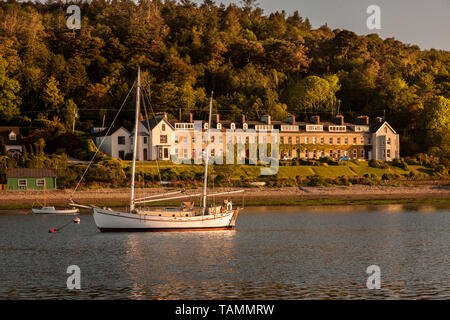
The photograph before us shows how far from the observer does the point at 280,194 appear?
83.1 metres

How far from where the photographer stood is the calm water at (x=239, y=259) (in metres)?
32.8

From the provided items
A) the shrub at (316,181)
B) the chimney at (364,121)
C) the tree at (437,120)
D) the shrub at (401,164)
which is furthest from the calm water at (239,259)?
the chimney at (364,121)

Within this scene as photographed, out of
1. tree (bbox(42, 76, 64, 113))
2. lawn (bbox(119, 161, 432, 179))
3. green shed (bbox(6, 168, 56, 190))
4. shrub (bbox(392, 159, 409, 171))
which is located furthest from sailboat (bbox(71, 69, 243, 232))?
tree (bbox(42, 76, 64, 113))

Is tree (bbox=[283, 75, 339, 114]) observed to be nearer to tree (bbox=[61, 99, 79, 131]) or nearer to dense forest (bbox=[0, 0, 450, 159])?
dense forest (bbox=[0, 0, 450, 159])

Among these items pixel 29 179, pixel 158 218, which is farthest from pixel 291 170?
pixel 158 218

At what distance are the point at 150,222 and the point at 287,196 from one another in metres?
31.6

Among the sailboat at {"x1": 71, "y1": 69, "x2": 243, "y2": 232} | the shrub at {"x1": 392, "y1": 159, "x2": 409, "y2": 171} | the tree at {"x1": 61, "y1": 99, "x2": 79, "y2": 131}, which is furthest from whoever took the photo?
the tree at {"x1": 61, "y1": 99, "x2": 79, "y2": 131}

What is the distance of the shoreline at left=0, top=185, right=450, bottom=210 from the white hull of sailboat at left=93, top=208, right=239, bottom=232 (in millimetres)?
17432

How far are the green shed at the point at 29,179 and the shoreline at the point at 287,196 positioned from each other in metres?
2.07

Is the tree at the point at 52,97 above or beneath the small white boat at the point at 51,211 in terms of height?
above

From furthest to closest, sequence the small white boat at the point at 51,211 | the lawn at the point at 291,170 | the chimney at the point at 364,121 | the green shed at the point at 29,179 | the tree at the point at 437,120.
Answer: the chimney at the point at 364,121 < the tree at the point at 437,120 < the lawn at the point at 291,170 < the green shed at the point at 29,179 < the small white boat at the point at 51,211

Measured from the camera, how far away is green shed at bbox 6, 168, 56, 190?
261ft

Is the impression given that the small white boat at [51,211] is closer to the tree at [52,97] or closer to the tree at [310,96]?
the tree at [52,97]

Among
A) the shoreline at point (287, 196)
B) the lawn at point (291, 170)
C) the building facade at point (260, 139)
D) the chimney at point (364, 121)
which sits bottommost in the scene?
the shoreline at point (287, 196)
